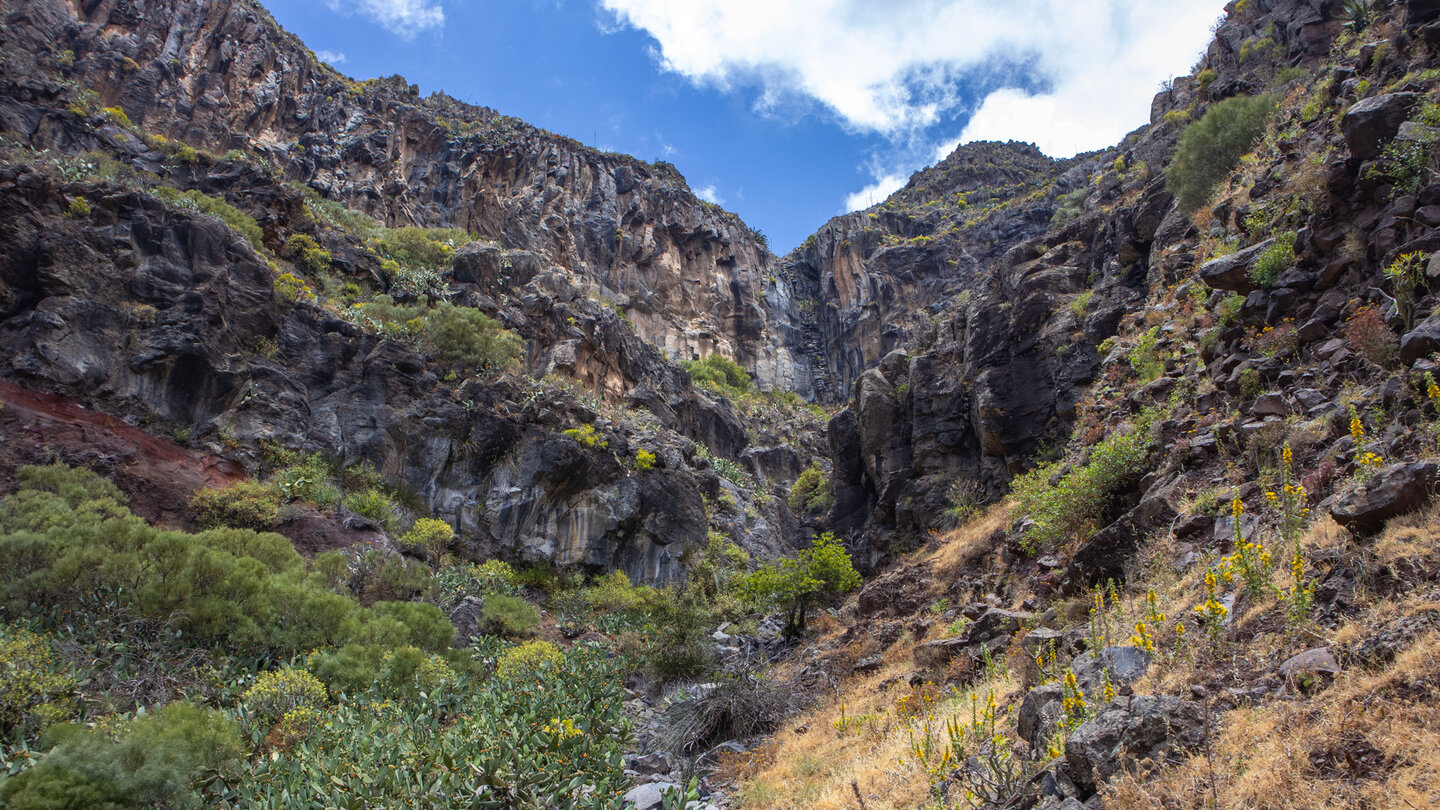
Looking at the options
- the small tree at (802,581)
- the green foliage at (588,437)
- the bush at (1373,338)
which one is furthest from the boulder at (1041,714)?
the green foliage at (588,437)

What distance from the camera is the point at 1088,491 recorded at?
36.1ft

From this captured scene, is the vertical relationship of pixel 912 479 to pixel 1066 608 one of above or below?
above

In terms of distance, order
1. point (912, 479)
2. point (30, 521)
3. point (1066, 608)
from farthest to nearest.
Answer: point (912, 479), point (30, 521), point (1066, 608)

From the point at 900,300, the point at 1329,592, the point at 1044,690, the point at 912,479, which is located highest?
the point at 900,300

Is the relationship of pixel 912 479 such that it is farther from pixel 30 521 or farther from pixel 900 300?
pixel 900 300

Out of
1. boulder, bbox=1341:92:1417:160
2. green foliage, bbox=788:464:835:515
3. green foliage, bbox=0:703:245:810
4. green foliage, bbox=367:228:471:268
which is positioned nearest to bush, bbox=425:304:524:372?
green foliage, bbox=367:228:471:268

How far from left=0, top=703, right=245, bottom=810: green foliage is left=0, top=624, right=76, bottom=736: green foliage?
169cm

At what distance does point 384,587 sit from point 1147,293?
22.9 metres

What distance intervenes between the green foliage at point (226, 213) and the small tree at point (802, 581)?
85.3ft

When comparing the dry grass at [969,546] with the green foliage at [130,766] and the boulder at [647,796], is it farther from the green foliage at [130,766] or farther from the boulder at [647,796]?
the green foliage at [130,766]

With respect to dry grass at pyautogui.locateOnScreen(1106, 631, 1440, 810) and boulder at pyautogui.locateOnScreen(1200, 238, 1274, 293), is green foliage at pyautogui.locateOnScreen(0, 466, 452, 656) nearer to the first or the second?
dry grass at pyautogui.locateOnScreen(1106, 631, 1440, 810)

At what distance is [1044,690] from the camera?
18.5 feet

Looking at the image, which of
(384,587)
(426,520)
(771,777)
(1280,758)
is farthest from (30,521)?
(1280,758)

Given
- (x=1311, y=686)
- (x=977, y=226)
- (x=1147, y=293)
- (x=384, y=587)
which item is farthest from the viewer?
(x=977, y=226)
